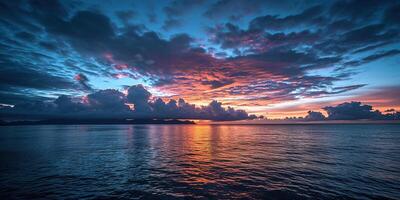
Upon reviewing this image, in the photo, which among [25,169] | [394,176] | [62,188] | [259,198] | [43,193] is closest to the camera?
[259,198]

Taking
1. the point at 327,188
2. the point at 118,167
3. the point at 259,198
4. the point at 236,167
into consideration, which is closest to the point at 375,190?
the point at 327,188

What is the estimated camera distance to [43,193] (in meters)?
19.8

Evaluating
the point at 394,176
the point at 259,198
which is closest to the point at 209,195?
the point at 259,198

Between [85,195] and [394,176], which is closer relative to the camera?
[85,195]

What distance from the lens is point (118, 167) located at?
31391mm

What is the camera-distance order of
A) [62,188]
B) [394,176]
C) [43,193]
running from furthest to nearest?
[394,176] < [62,188] < [43,193]

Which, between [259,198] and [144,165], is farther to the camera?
[144,165]

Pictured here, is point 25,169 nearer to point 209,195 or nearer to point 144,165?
point 144,165

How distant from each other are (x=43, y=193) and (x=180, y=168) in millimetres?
16901

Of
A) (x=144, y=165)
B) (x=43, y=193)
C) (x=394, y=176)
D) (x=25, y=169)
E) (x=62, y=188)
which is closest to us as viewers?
(x=43, y=193)

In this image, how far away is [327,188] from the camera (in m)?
21.3

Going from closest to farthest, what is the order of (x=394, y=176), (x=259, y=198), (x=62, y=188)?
(x=259, y=198), (x=62, y=188), (x=394, y=176)

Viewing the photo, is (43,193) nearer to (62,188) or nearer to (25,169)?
(62,188)

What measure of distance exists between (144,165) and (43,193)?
14.7 meters
